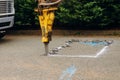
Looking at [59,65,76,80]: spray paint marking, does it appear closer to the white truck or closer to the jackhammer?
the jackhammer

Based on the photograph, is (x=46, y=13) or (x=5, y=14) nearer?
(x=46, y=13)

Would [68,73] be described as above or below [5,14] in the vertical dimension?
below

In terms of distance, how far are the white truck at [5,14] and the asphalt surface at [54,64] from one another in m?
0.98

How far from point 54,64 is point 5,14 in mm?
4793

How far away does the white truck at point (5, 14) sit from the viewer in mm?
13438

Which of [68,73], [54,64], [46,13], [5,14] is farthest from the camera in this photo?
[5,14]

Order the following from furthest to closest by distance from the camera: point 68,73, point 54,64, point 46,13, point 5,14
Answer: point 5,14
point 46,13
point 54,64
point 68,73

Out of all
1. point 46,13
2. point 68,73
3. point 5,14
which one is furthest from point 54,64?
point 5,14

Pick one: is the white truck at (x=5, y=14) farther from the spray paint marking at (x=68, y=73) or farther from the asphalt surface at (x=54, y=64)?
the spray paint marking at (x=68, y=73)

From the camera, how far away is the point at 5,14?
13.6 metres

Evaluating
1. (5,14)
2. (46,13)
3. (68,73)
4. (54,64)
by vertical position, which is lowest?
(54,64)

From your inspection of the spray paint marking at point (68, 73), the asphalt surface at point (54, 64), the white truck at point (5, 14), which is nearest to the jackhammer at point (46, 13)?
the asphalt surface at point (54, 64)

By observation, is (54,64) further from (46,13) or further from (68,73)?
(46,13)

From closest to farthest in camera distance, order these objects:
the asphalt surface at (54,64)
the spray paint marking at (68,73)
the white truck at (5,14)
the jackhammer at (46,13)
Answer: the spray paint marking at (68,73) → the asphalt surface at (54,64) → the jackhammer at (46,13) → the white truck at (5,14)
